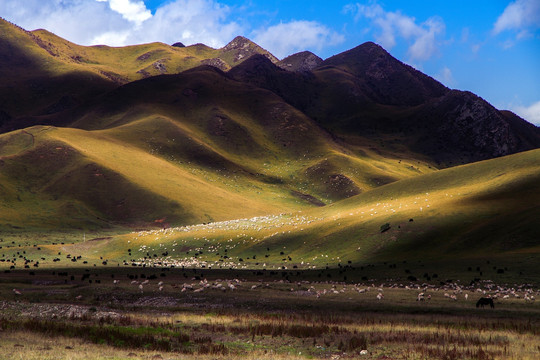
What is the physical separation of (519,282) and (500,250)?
18.2 metres

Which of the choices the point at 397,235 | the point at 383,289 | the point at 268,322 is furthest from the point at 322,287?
the point at 397,235

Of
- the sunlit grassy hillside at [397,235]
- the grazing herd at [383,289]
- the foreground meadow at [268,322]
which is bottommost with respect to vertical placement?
the foreground meadow at [268,322]

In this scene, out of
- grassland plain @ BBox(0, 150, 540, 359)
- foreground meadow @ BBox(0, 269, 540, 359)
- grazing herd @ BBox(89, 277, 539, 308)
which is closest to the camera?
foreground meadow @ BBox(0, 269, 540, 359)

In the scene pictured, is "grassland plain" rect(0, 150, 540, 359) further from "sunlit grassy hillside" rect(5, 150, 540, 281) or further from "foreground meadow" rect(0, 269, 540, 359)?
"sunlit grassy hillside" rect(5, 150, 540, 281)

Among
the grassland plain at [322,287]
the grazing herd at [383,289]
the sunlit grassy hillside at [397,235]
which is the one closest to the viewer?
the grassland plain at [322,287]

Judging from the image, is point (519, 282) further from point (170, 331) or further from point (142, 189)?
point (142, 189)

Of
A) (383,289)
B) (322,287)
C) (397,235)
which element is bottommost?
(383,289)

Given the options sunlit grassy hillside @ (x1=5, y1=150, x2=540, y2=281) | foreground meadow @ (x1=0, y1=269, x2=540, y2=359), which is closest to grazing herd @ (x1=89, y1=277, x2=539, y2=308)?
foreground meadow @ (x1=0, y1=269, x2=540, y2=359)

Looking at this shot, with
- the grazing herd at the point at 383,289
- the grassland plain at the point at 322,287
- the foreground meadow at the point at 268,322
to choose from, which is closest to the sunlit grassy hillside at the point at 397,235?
the grassland plain at the point at 322,287

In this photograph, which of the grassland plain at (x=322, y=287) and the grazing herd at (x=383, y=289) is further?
the grazing herd at (x=383, y=289)

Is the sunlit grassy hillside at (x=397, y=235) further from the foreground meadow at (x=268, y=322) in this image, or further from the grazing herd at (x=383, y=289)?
Result: the foreground meadow at (x=268, y=322)

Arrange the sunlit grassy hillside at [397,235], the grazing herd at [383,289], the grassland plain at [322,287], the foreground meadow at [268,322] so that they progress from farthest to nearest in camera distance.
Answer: the sunlit grassy hillside at [397,235], the grazing herd at [383,289], the grassland plain at [322,287], the foreground meadow at [268,322]

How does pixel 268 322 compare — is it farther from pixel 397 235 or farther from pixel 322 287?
pixel 397 235

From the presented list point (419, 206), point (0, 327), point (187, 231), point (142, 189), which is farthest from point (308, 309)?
point (142, 189)
